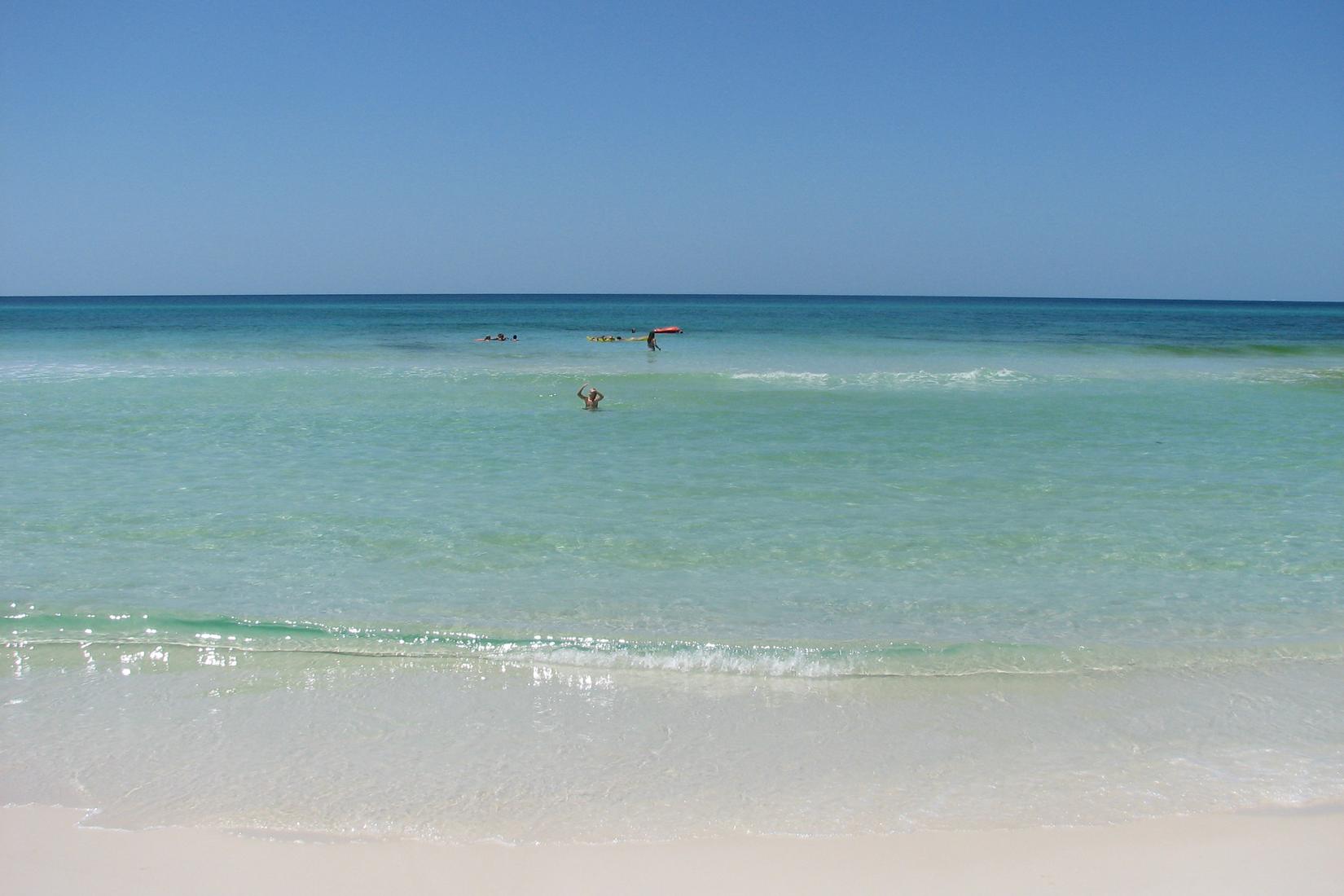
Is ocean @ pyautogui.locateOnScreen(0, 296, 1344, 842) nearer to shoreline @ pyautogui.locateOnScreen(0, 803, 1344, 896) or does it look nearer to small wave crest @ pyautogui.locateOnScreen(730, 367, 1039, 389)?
shoreline @ pyautogui.locateOnScreen(0, 803, 1344, 896)

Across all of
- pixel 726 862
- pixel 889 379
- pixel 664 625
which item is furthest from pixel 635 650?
pixel 889 379

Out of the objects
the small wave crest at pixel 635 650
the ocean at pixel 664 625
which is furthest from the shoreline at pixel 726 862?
the small wave crest at pixel 635 650

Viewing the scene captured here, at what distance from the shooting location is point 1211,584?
7.22m

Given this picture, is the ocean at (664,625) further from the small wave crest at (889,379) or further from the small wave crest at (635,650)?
the small wave crest at (889,379)

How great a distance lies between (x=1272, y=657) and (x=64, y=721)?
22.4ft

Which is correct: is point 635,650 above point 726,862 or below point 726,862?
above

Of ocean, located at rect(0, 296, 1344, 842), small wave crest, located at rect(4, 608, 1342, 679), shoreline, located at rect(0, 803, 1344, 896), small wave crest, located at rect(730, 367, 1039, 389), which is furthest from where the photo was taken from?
small wave crest, located at rect(730, 367, 1039, 389)

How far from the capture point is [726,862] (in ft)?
12.7

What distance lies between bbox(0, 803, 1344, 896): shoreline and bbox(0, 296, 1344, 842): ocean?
0.13 metres

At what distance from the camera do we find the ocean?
439cm

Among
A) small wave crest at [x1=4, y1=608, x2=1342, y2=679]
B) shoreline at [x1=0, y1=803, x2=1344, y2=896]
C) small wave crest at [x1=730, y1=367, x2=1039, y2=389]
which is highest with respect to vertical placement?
small wave crest at [x1=730, y1=367, x2=1039, y2=389]

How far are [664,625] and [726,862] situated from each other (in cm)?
255

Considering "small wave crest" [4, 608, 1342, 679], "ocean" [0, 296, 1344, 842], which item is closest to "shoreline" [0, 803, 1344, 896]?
"ocean" [0, 296, 1344, 842]

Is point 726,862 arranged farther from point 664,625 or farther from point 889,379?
point 889,379
